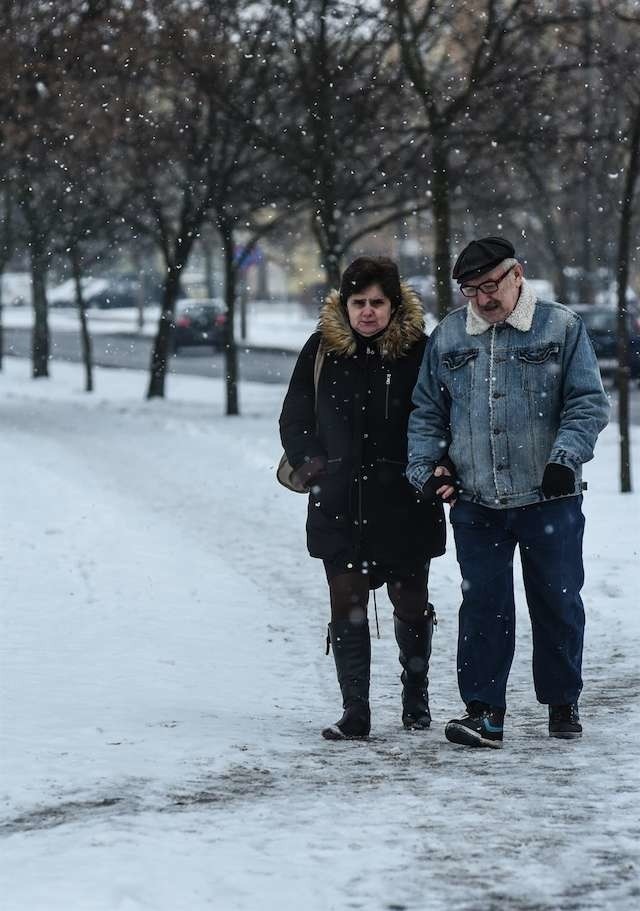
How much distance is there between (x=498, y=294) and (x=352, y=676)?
4.71 feet

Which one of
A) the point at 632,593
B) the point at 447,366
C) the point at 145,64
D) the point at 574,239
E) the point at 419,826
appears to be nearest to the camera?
the point at 419,826

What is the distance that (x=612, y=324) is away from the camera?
3278 centimetres

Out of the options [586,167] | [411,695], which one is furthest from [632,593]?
[586,167]

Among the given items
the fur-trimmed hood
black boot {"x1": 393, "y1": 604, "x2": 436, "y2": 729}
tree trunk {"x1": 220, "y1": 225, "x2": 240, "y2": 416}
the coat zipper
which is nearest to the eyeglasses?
the fur-trimmed hood

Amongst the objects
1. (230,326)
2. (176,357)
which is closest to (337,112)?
(230,326)

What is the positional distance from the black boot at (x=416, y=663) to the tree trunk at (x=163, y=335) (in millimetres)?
20147

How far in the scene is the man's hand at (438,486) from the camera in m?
5.70

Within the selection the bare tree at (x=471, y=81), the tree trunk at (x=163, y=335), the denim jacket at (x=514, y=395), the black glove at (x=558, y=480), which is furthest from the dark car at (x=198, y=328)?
the black glove at (x=558, y=480)

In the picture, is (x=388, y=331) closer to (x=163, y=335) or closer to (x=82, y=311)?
(x=163, y=335)

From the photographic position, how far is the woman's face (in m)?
5.93

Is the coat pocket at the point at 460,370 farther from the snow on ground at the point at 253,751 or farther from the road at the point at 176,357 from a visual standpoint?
the road at the point at 176,357

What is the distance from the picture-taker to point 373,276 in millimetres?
5930

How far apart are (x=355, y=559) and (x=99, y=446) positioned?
1333cm

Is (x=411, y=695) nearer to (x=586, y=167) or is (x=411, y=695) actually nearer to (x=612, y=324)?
(x=586, y=167)
